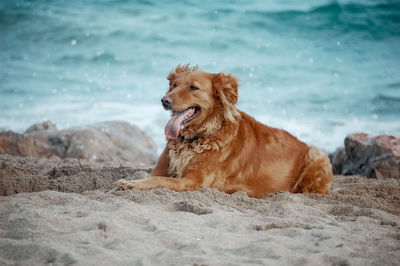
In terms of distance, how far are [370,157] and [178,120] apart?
177 inches

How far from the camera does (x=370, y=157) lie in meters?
7.58

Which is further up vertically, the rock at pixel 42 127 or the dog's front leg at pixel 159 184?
the dog's front leg at pixel 159 184

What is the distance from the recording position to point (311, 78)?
18781 millimetres

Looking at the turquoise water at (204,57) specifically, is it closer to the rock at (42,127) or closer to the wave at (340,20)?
the wave at (340,20)

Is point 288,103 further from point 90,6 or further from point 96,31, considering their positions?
point 90,6

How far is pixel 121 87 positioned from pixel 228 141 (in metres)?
14.7

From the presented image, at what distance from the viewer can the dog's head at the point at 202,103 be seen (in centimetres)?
464

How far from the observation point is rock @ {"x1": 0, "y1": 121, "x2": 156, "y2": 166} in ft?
28.8

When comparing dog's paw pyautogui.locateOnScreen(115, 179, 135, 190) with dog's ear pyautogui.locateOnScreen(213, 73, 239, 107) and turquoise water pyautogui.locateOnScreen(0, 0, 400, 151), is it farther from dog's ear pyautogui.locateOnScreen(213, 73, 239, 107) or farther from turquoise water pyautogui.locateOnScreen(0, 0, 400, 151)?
turquoise water pyautogui.locateOnScreen(0, 0, 400, 151)

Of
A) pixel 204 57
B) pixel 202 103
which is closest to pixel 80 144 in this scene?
pixel 202 103

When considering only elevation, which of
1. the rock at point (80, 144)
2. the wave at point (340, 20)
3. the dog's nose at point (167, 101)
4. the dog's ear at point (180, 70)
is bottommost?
the rock at point (80, 144)

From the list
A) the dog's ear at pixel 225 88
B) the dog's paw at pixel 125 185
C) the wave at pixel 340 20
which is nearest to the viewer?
the dog's paw at pixel 125 185

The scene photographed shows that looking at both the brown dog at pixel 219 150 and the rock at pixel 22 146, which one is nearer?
the brown dog at pixel 219 150

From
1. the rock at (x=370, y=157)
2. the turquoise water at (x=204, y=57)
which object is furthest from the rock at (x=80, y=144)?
the turquoise water at (x=204, y=57)
